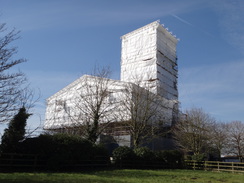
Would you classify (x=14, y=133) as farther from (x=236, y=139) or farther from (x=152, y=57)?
(x=236, y=139)

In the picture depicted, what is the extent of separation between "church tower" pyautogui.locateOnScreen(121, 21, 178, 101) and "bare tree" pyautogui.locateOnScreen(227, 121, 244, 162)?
1158 cm

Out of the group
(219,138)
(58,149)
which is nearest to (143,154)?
(58,149)

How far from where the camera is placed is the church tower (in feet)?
136

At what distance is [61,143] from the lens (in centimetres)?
1503

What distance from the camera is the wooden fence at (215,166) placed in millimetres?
21389

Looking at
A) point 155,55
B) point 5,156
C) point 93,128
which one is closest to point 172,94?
point 155,55

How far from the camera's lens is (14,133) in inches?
556

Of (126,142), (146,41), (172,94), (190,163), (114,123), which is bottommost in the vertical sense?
(190,163)

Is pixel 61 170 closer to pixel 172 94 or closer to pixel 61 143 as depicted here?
pixel 61 143

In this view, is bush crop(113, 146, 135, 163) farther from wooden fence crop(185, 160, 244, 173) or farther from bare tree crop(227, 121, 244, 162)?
bare tree crop(227, 121, 244, 162)

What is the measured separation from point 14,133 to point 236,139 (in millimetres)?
39063

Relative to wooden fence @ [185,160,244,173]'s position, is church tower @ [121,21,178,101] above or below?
above

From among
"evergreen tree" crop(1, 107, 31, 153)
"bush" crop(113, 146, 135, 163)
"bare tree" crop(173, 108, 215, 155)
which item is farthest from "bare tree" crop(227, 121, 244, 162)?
"evergreen tree" crop(1, 107, 31, 153)

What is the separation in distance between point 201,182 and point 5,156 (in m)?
10.7
